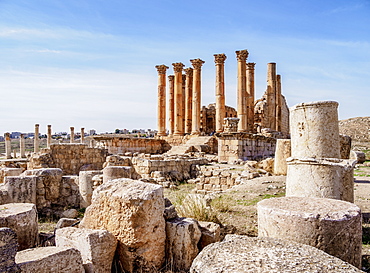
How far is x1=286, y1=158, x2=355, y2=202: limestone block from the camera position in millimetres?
5293

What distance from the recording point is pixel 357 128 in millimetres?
39438

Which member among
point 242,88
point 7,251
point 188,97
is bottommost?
point 7,251

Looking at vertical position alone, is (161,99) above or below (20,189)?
above

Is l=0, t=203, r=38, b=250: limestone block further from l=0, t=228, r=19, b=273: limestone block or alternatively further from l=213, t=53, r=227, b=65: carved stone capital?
l=213, t=53, r=227, b=65: carved stone capital

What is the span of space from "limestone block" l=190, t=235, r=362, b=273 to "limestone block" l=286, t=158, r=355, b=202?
2635 mm

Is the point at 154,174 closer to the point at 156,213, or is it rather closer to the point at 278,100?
the point at 156,213

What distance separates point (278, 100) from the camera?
32156 millimetres

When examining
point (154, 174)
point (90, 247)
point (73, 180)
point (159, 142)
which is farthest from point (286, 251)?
point (159, 142)

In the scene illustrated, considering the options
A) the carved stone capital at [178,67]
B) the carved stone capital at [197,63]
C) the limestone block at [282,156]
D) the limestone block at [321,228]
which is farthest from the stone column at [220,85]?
the limestone block at [321,228]

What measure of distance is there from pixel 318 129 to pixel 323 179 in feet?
3.03

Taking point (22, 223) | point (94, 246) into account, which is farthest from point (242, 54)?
point (94, 246)

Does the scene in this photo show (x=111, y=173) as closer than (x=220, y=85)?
Yes

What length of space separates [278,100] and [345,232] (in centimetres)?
3007

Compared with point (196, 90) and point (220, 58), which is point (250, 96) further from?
point (196, 90)
